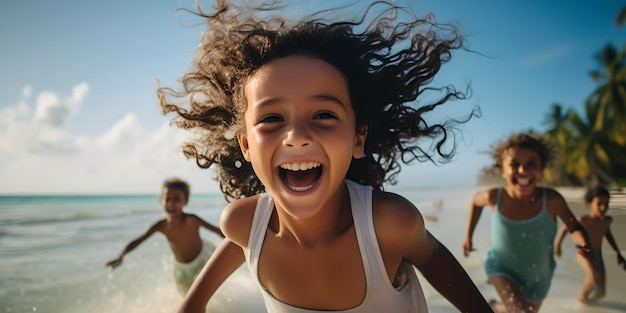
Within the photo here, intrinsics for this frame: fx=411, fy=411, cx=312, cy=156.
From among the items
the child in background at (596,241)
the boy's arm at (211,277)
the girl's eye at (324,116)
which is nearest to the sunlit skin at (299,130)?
the girl's eye at (324,116)

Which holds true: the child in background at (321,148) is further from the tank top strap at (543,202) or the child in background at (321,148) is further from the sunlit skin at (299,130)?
the tank top strap at (543,202)

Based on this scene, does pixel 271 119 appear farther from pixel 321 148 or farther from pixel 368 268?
pixel 368 268

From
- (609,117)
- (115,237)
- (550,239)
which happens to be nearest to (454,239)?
(550,239)

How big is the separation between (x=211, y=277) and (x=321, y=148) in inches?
42.1

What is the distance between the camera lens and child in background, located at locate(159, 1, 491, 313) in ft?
6.25

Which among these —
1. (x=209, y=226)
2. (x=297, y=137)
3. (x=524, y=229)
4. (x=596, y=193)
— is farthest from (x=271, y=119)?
(x=596, y=193)

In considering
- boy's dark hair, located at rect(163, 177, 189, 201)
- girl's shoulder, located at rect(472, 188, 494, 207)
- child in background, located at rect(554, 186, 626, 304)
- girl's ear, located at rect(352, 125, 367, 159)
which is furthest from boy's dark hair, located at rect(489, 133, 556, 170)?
boy's dark hair, located at rect(163, 177, 189, 201)

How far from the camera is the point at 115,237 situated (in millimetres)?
11578

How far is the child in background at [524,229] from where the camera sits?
4.23 meters

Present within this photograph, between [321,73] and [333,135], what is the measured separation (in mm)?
324

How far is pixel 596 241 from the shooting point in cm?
557

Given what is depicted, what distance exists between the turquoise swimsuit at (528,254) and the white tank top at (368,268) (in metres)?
2.67

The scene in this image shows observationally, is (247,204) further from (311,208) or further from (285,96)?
(285,96)

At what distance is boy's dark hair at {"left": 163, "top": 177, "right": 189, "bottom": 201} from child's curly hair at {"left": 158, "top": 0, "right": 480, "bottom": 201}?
2.87 m
